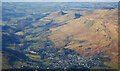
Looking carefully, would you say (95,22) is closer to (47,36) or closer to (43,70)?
(47,36)

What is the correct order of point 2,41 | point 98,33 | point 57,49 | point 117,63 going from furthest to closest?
point 98,33, point 2,41, point 57,49, point 117,63

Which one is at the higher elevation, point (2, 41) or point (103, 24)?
point (103, 24)

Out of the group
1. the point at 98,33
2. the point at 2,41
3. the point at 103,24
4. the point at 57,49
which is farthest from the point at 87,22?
the point at 2,41

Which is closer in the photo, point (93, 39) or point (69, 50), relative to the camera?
point (69, 50)

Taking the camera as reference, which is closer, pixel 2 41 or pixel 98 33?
pixel 2 41

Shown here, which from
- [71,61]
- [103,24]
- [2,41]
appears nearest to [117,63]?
[71,61]

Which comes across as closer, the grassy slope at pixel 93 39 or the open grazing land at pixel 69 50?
the open grazing land at pixel 69 50

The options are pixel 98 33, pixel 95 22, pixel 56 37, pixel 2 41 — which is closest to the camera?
pixel 2 41

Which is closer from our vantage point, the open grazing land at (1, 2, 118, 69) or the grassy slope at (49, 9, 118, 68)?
the open grazing land at (1, 2, 118, 69)

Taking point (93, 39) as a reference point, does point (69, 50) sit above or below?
below
